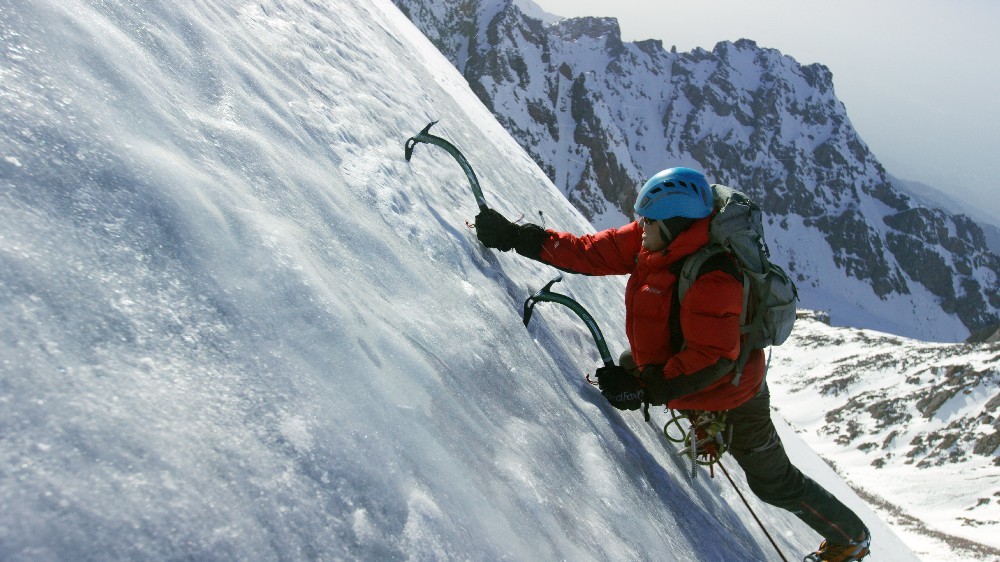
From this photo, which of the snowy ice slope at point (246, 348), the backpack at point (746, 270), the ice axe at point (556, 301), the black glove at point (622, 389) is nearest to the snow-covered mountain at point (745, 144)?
the ice axe at point (556, 301)

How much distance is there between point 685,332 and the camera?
3621 mm

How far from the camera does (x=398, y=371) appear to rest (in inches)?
94.2

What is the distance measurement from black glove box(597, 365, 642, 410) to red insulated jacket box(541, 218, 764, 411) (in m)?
0.19

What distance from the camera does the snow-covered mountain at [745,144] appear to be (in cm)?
11694

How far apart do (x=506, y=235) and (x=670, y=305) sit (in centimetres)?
125

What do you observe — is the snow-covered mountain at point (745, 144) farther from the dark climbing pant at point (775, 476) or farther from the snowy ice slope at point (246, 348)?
the snowy ice slope at point (246, 348)

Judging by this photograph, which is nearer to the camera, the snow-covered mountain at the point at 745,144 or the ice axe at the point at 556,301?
the ice axe at the point at 556,301

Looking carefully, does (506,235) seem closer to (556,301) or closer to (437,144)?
(556,301)

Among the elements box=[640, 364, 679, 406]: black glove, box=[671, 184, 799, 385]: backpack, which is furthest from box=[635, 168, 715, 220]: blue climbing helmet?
box=[640, 364, 679, 406]: black glove

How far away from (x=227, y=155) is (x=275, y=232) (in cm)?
53

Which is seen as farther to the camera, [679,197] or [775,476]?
[775,476]

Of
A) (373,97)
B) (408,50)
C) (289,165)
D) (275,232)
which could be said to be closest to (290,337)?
(275,232)

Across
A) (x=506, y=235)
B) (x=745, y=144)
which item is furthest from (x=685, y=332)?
(x=745, y=144)

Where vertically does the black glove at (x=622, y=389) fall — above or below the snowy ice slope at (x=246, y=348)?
above
